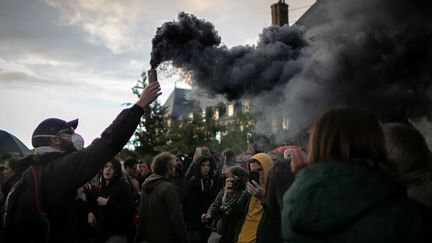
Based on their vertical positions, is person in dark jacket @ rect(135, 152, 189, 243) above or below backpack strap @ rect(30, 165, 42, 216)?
below

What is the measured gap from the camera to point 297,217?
2197 mm

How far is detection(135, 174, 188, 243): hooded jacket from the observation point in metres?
5.59

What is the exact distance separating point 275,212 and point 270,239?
0.79 feet

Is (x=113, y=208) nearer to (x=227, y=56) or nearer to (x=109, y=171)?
(x=109, y=171)

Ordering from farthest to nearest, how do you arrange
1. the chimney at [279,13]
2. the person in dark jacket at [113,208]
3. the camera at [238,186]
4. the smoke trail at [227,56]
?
the chimney at [279,13], the smoke trail at [227,56], the person in dark jacket at [113,208], the camera at [238,186]

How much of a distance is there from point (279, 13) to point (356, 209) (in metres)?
15.8

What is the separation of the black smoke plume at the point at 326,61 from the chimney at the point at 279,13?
15.3ft

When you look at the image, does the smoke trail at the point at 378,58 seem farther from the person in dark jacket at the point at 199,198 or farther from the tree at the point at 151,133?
the tree at the point at 151,133

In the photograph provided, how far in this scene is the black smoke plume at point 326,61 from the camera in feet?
30.7

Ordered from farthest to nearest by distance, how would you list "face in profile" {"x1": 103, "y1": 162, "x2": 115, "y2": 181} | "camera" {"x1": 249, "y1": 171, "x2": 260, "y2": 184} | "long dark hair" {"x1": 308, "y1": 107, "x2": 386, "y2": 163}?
"face in profile" {"x1": 103, "y1": 162, "x2": 115, "y2": 181} → "camera" {"x1": 249, "y1": 171, "x2": 260, "y2": 184} → "long dark hair" {"x1": 308, "y1": 107, "x2": 386, "y2": 163}

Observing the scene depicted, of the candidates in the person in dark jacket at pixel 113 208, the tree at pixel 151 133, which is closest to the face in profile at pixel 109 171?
the person in dark jacket at pixel 113 208

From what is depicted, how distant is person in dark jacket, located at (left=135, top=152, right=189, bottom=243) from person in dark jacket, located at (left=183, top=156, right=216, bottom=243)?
197 cm

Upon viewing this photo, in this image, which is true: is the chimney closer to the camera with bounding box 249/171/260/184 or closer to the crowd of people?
the crowd of people

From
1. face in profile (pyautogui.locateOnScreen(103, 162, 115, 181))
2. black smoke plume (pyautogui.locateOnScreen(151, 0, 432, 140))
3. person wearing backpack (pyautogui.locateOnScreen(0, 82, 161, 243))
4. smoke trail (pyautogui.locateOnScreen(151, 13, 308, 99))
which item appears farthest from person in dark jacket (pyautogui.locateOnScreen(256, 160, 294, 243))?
smoke trail (pyautogui.locateOnScreen(151, 13, 308, 99))
